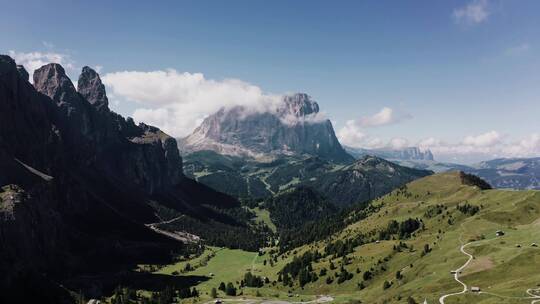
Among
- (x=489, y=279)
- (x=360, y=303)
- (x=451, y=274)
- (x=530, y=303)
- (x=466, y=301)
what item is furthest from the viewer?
(x=360, y=303)

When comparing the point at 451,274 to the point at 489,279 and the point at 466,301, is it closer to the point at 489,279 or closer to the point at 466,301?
the point at 489,279

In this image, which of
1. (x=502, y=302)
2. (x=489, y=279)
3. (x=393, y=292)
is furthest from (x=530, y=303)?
(x=393, y=292)

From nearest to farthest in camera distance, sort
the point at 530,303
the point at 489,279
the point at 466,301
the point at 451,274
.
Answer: the point at 530,303, the point at 466,301, the point at 489,279, the point at 451,274


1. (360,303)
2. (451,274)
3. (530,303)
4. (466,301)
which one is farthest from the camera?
(360,303)

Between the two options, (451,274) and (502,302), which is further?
(451,274)

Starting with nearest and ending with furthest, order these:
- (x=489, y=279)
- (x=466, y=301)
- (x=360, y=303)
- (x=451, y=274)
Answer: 1. (x=466, y=301)
2. (x=489, y=279)
3. (x=451, y=274)
4. (x=360, y=303)

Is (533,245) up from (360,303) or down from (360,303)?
up

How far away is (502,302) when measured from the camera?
133 meters

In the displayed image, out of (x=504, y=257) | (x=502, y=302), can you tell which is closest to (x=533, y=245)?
(x=504, y=257)

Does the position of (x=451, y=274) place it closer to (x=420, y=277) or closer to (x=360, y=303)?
(x=420, y=277)

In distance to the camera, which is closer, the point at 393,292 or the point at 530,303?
the point at 530,303

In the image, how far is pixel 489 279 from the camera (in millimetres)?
166000

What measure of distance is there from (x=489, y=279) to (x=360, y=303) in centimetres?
5241

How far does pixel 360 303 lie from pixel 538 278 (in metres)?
69.7
